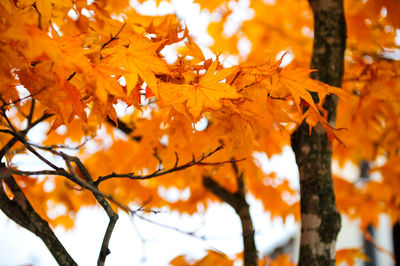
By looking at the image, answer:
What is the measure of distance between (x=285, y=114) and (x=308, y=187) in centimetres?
35

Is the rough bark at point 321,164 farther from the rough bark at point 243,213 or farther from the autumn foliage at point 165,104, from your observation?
the rough bark at point 243,213

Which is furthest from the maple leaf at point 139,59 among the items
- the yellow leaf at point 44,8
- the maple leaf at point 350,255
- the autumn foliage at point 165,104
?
the maple leaf at point 350,255

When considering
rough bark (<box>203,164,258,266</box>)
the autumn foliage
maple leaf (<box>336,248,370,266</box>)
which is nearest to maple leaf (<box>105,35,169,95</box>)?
the autumn foliage

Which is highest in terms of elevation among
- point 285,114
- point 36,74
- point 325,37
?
point 325,37

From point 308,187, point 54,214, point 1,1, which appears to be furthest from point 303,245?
point 54,214

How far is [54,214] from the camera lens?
2.60m

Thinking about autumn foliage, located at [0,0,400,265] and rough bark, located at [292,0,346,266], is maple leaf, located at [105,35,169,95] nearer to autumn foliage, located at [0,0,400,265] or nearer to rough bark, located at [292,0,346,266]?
autumn foliage, located at [0,0,400,265]

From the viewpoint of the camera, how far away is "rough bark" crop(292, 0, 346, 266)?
4.03 feet

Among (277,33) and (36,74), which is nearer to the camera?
(36,74)

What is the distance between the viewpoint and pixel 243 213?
1439mm

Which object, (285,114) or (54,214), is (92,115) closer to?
(285,114)

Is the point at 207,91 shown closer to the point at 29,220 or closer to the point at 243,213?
the point at 29,220

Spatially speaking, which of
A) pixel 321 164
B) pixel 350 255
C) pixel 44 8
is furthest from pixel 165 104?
pixel 350 255

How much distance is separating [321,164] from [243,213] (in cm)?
36
